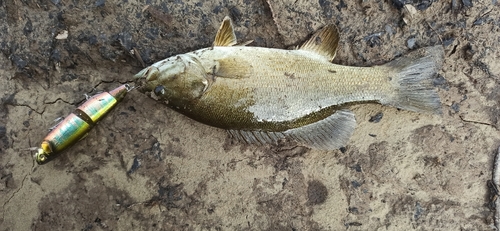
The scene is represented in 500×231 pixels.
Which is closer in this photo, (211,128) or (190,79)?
(190,79)

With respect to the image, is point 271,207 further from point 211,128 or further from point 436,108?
point 436,108

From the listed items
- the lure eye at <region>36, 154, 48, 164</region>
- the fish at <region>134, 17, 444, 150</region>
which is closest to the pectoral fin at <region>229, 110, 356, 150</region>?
the fish at <region>134, 17, 444, 150</region>

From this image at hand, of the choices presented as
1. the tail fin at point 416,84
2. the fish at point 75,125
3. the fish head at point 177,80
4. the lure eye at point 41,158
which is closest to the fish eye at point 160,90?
the fish head at point 177,80

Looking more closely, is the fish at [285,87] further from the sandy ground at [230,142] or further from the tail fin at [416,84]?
the sandy ground at [230,142]

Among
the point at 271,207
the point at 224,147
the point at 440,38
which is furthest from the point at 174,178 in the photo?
the point at 440,38

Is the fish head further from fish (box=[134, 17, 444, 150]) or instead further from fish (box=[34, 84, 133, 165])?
fish (box=[34, 84, 133, 165])

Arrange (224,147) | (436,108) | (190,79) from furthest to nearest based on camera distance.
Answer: (224,147) < (436,108) < (190,79)

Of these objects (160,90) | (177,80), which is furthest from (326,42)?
(160,90)
